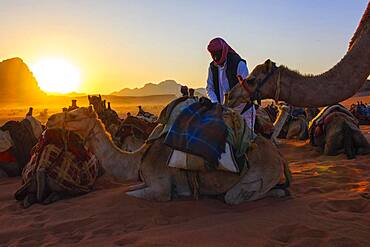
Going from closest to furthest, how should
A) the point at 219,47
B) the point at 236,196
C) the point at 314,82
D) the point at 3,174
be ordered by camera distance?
the point at 314,82, the point at 236,196, the point at 219,47, the point at 3,174

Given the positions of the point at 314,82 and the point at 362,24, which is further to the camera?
the point at 362,24

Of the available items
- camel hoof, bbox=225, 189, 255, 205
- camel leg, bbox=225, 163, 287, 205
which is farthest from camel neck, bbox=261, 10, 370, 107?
camel hoof, bbox=225, 189, 255, 205

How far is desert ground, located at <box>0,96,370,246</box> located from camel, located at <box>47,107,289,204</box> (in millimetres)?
114

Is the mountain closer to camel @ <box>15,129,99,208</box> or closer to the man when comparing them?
camel @ <box>15,129,99,208</box>

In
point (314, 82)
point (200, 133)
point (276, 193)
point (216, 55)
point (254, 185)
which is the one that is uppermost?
point (216, 55)

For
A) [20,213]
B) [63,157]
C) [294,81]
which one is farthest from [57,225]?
[294,81]

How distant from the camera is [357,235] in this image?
3.54 meters

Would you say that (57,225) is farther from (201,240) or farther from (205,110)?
(205,110)

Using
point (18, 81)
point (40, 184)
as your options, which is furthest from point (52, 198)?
point (18, 81)

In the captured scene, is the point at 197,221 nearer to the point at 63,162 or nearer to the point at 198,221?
the point at 198,221

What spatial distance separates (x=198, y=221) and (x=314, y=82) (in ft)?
5.71

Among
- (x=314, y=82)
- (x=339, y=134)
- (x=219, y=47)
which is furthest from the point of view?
(x=339, y=134)

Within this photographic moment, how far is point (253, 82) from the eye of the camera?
14.4 ft

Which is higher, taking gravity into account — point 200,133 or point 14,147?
point 200,133
